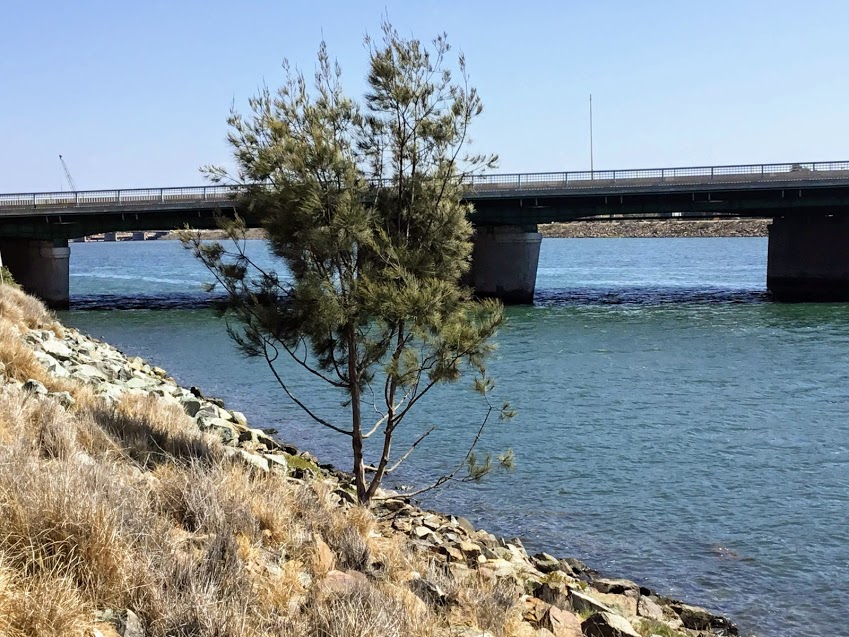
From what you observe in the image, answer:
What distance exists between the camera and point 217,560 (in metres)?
7.15

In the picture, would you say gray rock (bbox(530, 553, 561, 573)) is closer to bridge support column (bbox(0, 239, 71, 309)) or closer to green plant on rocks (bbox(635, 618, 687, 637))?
green plant on rocks (bbox(635, 618, 687, 637))

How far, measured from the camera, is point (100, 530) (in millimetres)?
6738

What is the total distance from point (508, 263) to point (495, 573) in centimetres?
5042

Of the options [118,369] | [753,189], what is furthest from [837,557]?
[753,189]

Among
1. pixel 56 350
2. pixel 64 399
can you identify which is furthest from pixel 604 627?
pixel 56 350

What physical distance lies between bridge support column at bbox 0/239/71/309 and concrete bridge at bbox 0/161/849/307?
0.07 metres

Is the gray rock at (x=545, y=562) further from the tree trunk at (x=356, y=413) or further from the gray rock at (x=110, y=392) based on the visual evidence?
the gray rock at (x=110, y=392)

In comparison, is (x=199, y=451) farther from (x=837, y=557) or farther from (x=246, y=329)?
(x=837, y=557)

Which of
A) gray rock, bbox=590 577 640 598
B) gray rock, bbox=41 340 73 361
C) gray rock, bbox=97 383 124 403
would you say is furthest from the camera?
gray rock, bbox=41 340 73 361

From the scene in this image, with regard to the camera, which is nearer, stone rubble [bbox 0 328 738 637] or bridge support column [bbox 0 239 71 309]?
stone rubble [bbox 0 328 738 637]

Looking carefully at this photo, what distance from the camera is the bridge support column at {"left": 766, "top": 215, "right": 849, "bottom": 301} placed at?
6431 cm

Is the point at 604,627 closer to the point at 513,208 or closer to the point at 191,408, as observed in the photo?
the point at 191,408

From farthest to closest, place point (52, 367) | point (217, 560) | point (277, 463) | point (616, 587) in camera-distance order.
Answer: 1. point (52, 367)
2. point (277, 463)
3. point (616, 587)
4. point (217, 560)

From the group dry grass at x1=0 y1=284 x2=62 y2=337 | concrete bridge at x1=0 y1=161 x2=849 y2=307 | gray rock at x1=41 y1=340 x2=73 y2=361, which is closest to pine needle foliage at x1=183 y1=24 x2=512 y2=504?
gray rock at x1=41 y1=340 x2=73 y2=361
